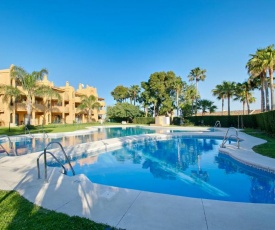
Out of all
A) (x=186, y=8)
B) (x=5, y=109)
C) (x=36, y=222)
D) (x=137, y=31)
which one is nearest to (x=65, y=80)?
(x=5, y=109)

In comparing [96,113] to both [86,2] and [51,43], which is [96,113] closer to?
[51,43]

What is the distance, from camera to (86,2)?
1738 centimetres

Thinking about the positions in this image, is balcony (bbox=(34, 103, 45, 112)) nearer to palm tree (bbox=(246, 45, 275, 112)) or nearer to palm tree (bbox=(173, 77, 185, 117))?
palm tree (bbox=(173, 77, 185, 117))

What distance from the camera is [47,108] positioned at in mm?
36938

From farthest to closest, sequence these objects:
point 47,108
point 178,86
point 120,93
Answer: point 120,93 < point 178,86 < point 47,108

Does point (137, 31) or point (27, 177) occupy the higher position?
point (137, 31)

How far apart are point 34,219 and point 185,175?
5841 mm

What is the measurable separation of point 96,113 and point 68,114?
923cm

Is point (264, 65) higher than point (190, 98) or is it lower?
higher

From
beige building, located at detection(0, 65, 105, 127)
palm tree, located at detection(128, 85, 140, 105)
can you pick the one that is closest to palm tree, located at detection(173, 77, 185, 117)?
palm tree, located at detection(128, 85, 140, 105)

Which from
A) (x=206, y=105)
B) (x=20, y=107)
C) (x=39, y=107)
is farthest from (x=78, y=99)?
(x=206, y=105)

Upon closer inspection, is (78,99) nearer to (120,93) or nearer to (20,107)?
(120,93)

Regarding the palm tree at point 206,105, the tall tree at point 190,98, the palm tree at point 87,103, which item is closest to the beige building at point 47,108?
the palm tree at point 87,103

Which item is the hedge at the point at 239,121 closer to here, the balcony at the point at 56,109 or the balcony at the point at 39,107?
the balcony at the point at 56,109
